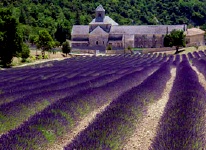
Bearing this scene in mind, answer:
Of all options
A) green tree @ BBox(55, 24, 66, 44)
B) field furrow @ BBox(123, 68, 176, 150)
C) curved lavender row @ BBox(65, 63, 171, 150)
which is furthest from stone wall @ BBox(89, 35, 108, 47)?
field furrow @ BBox(123, 68, 176, 150)

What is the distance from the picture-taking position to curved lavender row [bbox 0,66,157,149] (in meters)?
4.70

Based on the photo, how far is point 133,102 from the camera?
25.8 ft

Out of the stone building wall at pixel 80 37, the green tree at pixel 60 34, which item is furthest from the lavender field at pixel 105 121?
the stone building wall at pixel 80 37

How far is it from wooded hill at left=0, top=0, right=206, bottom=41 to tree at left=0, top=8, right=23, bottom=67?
36112 mm

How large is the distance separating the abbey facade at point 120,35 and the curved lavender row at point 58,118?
61.7m

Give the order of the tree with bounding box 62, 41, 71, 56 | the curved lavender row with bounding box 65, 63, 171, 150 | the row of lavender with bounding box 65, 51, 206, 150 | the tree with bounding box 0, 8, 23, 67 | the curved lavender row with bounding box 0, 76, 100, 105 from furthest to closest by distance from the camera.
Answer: the tree with bounding box 62, 41, 71, 56
the tree with bounding box 0, 8, 23, 67
the curved lavender row with bounding box 0, 76, 100, 105
the curved lavender row with bounding box 65, 63, 171, 150
the row of lavender with bounding box 65, 51, 206, 150

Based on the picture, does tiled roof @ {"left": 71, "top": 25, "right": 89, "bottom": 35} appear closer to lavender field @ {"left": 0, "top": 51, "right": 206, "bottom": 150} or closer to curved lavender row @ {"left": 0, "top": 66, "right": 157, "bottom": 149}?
curved lavender row @ {"left": 0, "top": 66, "right": 157, "bottom": 149}

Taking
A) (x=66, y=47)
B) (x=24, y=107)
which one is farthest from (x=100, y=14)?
(x=24, y=107)

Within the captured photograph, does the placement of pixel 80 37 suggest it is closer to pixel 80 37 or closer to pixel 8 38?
pixel 80 37

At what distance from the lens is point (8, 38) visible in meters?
32.9

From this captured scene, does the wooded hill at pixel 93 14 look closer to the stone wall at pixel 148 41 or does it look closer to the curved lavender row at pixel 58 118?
the stone wall at pixel 148 41

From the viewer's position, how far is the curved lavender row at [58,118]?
15.4 feet

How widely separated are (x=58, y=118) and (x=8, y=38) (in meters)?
27.9

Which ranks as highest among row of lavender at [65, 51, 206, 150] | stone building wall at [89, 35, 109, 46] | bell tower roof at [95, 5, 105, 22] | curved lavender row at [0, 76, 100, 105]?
bell tower roof at [95, 5, 105, 22]
